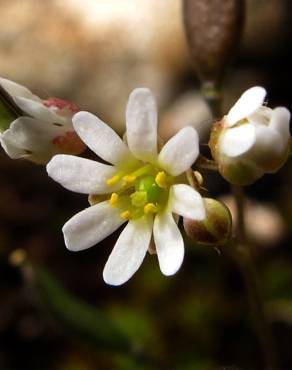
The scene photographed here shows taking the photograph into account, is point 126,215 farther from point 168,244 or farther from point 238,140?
point 238,140

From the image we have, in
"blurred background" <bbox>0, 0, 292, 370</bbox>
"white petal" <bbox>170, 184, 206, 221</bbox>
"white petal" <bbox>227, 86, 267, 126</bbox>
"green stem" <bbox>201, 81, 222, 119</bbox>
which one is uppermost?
"white petal" <bbox>227, 86, 267, 126</bbox>

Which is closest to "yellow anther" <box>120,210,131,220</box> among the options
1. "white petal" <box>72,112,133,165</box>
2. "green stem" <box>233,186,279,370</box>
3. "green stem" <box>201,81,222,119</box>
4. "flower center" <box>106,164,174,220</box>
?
"flower center" <box>106,164,174,220</box>

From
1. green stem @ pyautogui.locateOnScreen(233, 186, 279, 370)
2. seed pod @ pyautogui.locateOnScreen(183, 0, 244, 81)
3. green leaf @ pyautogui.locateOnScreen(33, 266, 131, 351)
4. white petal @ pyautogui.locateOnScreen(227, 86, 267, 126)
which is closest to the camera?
white petal @ pyautogui.locateOnScreen(227, 86, 267, 126)

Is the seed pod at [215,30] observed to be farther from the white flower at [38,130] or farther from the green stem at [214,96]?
the white flower at [38,130]

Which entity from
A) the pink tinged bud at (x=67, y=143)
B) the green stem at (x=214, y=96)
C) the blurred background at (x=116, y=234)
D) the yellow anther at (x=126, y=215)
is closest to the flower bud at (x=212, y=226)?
the yellow anther at (x=126, y=215)

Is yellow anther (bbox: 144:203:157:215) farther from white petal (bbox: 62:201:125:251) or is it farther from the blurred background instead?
the blurred background

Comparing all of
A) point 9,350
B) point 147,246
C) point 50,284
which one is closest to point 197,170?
point 147,246

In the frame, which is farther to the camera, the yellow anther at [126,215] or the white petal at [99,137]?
the yellow anther at [126,215]
